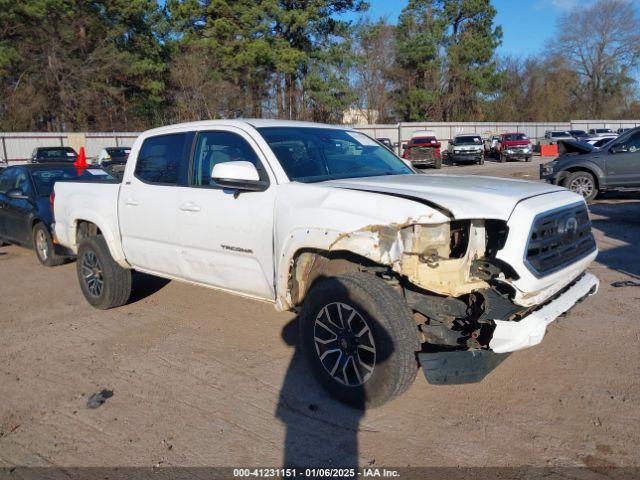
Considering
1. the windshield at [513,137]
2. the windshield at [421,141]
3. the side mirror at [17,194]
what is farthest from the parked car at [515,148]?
the side mirror at [17,194]

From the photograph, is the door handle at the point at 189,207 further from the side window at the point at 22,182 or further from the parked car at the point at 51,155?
the parked car at the point at 51,155

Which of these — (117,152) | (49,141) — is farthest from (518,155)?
(49,141)

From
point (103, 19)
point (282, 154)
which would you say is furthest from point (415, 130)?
point (282, 154)

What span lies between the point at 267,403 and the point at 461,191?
6.47ft

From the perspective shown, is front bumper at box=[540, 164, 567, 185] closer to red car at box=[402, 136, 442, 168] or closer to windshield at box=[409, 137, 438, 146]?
red car at box=[402, 136, 442, 168]

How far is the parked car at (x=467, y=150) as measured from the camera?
33.9 meters

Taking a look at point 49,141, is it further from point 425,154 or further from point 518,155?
point 518,155

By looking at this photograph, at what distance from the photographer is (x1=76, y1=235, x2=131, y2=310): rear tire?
5.78 m

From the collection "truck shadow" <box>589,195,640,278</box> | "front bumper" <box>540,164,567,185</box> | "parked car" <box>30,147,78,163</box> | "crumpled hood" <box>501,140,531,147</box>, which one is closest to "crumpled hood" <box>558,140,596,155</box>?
"front bumper" <box>540,164,567,185</box>

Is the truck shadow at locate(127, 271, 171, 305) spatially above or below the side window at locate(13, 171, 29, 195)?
below

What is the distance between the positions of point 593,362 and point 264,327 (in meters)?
2.88

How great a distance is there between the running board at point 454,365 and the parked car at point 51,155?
25454mm

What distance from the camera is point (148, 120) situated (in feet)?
129

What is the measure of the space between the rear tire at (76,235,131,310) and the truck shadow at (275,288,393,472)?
8.30 ft
